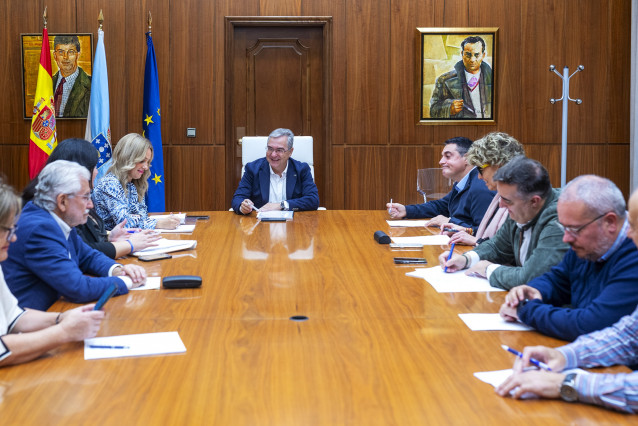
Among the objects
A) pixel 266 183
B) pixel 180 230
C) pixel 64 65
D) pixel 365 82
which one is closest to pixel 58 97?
pixel 64 65

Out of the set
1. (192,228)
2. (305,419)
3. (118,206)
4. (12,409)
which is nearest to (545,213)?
(305,419)

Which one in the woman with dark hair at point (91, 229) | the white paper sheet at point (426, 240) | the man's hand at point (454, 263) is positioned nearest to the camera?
the man's hand at point (454, 263)

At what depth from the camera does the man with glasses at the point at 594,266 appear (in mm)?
2125

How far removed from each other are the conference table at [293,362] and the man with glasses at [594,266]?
0.08 metres

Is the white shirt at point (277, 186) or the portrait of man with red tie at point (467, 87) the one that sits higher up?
the portrait of man with red tie at point (467, 87)

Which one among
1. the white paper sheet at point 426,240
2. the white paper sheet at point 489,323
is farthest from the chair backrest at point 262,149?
the white paper sheet at point 489,323

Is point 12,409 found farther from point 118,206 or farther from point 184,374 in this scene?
point 118,206

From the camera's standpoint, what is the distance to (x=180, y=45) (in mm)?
7555

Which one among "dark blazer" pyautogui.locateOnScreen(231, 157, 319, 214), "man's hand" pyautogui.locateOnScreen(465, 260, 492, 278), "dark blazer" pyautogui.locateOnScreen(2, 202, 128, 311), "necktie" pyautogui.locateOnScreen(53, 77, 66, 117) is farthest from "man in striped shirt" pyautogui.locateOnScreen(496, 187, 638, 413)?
"necktie" pyautogui.locateOnScreen(53, 77, 66, 117)

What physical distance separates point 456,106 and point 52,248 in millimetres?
5704

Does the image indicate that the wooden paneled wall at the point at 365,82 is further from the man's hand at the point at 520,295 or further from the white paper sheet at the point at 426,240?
the man's hand at the point at 520,295

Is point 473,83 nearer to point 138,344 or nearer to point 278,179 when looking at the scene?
point 278,179

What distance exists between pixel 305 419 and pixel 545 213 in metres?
1.63

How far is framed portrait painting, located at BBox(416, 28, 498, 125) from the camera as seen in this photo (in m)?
7.59
